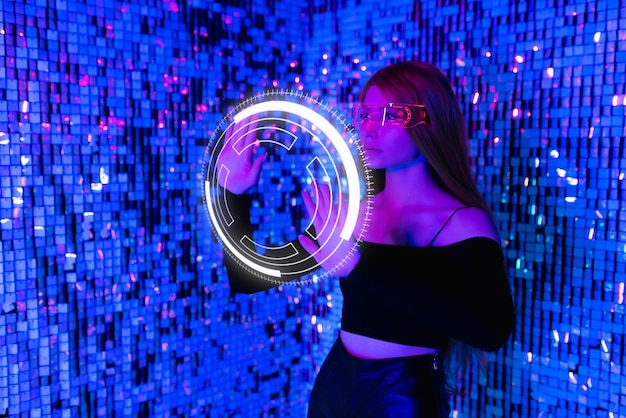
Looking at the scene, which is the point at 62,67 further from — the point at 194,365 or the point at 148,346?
the point at 194,365

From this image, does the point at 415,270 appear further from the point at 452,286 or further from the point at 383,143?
the point at 383,143

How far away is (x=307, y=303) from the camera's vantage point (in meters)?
3.00

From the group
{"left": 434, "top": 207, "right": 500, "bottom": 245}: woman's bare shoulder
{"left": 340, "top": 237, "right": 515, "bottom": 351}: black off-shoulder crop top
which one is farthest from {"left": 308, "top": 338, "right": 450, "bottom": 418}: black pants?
{"left": 434, "top": 207, "right": 500, "bottom": 245}: woman's bare shoulder

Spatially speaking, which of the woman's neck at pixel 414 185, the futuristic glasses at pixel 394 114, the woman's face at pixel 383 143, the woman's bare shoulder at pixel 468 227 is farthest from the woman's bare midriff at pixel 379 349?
the futuristic glasses at pixel 394 114

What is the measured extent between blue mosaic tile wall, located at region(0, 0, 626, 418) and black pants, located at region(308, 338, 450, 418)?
2.02 feet

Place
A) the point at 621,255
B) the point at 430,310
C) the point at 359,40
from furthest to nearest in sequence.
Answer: the point at 359,40, the point at 621,255, the point at 430,310

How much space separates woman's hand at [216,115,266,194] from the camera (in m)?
1.61

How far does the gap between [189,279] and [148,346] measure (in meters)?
0.33

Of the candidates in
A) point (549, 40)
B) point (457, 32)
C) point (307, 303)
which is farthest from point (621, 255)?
point (307, 303)

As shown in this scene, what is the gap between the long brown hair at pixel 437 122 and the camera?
1.74 metres

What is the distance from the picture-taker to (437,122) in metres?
1.74

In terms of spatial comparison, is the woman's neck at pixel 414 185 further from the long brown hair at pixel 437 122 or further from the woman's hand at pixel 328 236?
the woman's hand at pixel 328 236

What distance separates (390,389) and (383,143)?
78 centimetres

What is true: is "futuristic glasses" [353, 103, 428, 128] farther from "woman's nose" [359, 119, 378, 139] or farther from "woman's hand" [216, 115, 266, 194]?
"woman's hand" [216, 115, 266, 194]
